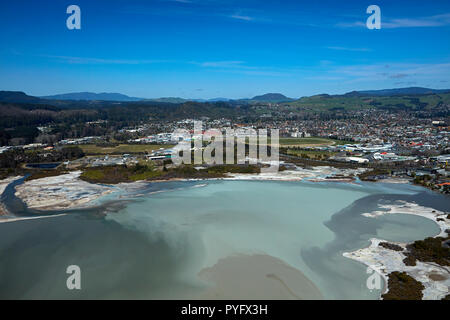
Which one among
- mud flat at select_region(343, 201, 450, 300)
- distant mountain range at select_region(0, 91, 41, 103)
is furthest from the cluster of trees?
distant mountain range at select_region(0, 91, 41, 103)

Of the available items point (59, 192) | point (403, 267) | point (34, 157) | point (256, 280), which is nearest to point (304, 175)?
point (403, 267)

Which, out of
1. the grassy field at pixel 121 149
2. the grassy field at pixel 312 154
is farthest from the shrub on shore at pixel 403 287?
the grassy field at pixel 121 149

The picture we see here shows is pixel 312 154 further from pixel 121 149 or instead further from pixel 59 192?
pixel 59 192

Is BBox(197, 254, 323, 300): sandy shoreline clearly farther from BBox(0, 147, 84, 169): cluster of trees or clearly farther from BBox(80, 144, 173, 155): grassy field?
BBox(80, 144, 173, 155): grassy field

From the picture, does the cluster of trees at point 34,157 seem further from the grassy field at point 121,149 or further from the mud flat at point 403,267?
the mud flat at point 403,267

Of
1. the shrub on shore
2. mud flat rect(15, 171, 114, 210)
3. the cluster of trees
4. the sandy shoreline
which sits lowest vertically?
the sandy shoreline
